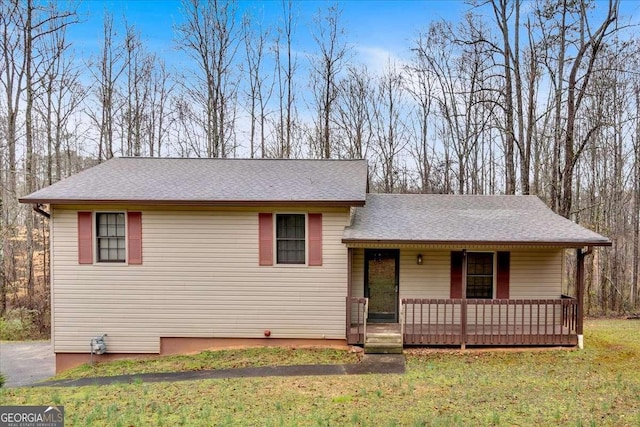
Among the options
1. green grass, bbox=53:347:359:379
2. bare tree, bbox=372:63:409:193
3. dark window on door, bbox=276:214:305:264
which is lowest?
green grass, bbox=53:347:359:379

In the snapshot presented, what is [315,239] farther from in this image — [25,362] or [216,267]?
[25,362]

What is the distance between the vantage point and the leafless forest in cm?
1562

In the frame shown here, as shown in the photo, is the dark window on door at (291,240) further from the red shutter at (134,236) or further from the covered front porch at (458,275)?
the red shutter at (134,236)

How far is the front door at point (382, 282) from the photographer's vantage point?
10.2 meters

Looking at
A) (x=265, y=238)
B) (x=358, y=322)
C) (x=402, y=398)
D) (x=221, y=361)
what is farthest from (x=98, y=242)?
(x=402, y=398)

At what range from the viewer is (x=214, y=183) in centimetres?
1021

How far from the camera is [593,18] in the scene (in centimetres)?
1441

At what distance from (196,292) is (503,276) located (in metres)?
7.91

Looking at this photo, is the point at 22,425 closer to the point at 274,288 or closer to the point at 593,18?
the point at 274,288

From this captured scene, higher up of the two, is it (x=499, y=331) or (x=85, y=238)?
(x=85, y=238)

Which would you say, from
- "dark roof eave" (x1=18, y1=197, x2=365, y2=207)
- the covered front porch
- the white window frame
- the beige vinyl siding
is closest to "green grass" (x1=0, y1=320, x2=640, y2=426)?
the covered front porch

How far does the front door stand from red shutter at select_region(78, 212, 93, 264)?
22.7 feet

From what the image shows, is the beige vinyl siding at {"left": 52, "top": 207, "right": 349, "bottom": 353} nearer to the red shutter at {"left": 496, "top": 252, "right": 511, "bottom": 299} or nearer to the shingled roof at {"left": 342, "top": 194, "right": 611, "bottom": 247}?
the shingled roof at {"left": 342, "top": 194, "right": 611, "bottom": 247}

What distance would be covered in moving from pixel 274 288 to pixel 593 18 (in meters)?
15.4
